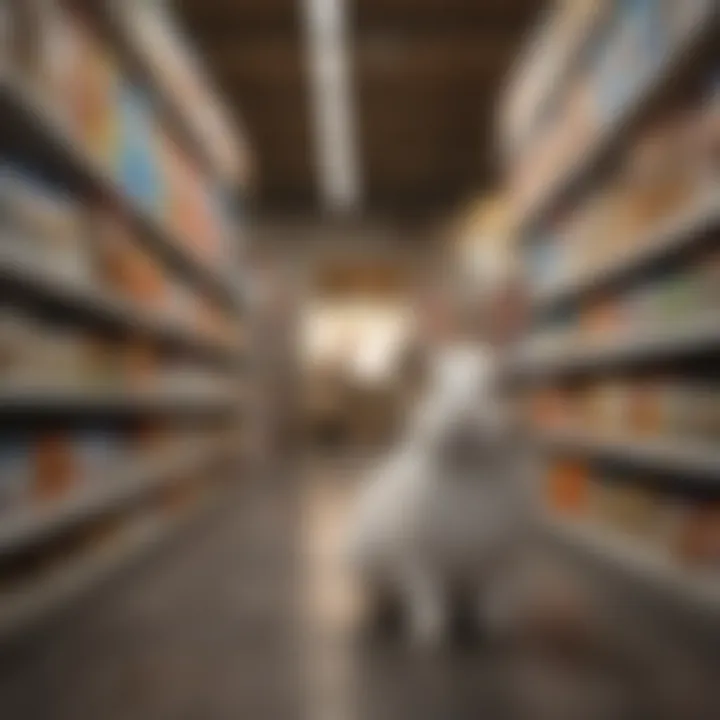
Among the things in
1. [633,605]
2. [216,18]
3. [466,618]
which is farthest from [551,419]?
[216,18]

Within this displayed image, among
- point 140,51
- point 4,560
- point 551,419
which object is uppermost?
point 140,51

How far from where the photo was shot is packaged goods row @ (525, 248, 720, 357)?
2473mm

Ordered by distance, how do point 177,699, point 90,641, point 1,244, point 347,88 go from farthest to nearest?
point 347,88 < point 90,641 < point 1,244 < point 177,699

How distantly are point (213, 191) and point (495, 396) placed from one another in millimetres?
3492

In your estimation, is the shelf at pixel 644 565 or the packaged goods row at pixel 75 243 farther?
the shelf at pixel 644 565

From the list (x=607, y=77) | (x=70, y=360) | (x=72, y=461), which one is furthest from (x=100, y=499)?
(x=607, y=77)

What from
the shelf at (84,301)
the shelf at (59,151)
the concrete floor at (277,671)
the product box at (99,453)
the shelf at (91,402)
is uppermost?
the shelf at (59,151)

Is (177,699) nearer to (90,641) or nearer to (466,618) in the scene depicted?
(90,641)

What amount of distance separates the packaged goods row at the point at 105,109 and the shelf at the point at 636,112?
1494 millimetres

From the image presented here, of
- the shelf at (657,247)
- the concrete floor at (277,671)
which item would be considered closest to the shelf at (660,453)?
the shelf at (657,247)

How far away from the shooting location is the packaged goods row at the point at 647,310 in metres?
2.47

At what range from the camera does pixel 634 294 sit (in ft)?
10.1

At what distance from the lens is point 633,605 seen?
2527 millimetres

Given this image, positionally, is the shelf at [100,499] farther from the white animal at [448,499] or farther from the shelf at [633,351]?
the shelf at [633,351]
